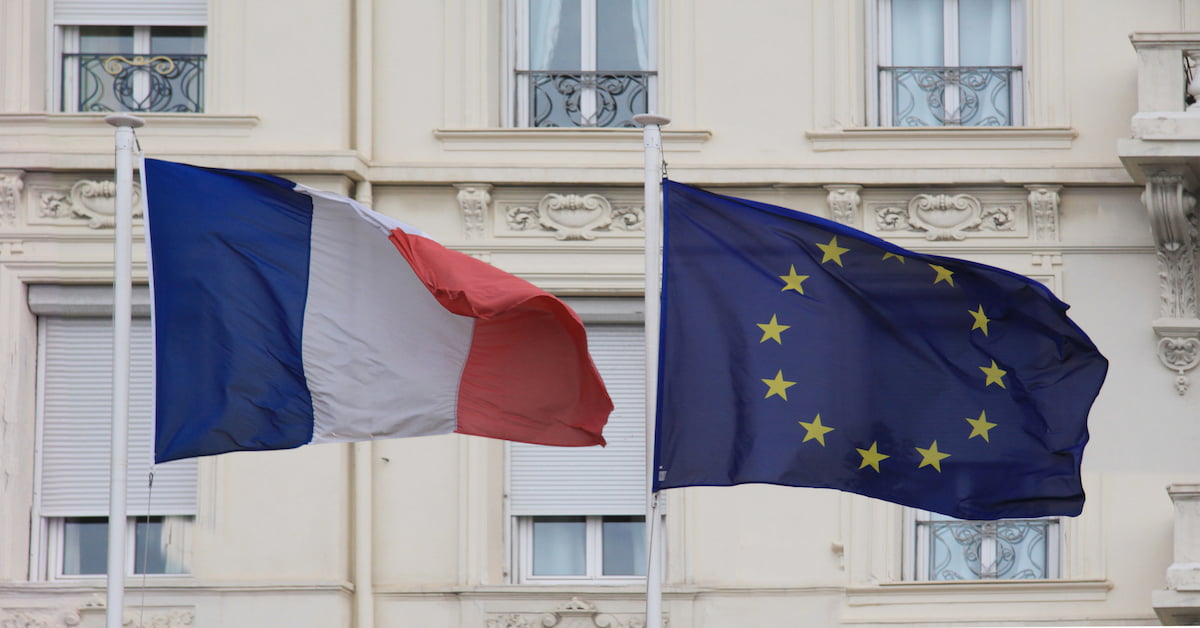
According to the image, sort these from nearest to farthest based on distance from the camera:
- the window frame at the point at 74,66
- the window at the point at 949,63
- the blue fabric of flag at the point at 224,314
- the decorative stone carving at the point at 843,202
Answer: the blue fabric of flag at the point at 224,314 < the decorative stone carving at the point at 843,202 < the window frame at the point at 74,66 < the window at the point at 949,63

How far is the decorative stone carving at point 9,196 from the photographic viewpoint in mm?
16797

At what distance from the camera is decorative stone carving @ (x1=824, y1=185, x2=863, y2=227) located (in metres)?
17.0

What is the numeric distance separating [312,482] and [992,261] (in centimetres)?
530

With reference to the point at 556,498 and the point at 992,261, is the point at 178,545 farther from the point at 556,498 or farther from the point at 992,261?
the point at 992,261

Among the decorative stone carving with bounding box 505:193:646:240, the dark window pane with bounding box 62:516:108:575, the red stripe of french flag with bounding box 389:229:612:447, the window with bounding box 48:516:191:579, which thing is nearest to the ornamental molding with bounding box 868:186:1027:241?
the decorative stone carving with bounding box 505:193:646:240

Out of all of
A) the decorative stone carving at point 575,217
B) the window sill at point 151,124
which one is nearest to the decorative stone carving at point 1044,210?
the decorative stone carving at point 575,217

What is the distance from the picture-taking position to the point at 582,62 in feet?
57.5

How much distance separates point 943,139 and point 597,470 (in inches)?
143

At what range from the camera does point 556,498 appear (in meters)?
16.9

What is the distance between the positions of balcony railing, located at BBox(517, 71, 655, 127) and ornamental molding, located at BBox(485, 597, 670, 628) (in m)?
3.70

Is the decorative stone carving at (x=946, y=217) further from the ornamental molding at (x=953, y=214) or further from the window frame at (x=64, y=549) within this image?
the window frame at (x=64, y=549)

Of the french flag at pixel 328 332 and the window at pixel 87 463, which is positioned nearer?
the french flag at pixel 328 332

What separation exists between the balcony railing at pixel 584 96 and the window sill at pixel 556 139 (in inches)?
10.1

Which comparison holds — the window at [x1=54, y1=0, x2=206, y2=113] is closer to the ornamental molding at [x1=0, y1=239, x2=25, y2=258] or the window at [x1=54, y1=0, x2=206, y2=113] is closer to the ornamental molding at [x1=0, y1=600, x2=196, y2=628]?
the ornamental molding at [x1=0, y1=239, x2=25, y2=258]
